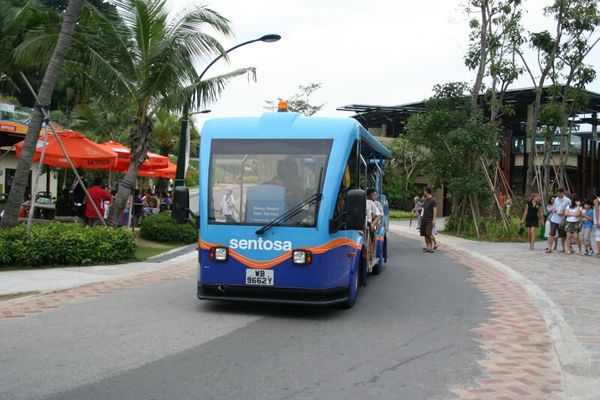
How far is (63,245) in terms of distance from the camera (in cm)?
1186

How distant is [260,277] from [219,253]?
2.05ft

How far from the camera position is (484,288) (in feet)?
37.2

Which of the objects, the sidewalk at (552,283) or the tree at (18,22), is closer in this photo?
the sidewalk at (552,283)

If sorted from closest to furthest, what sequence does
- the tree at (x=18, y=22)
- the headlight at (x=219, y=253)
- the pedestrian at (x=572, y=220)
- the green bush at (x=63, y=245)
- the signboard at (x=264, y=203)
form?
the headlight at (x=219, y=253) < the signboard at (x=264, y=203) < the green bush at (x=63, y=245) < the tree at (x=18, y=22) < the pedestrian at (x=572, y=220)

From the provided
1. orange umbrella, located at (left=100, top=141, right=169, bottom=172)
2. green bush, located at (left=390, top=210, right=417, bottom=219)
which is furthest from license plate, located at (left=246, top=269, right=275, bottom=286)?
green bush, located at (left=390, top=210, right=417, bottom=219)

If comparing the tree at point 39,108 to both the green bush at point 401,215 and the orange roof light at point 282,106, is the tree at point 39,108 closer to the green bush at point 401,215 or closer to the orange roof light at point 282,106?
the orange roof light at point 282,106

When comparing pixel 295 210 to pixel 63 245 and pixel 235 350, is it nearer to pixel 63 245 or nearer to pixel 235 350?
pixel 235 350

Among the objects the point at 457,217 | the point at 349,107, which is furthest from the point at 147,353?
the point at 349,107

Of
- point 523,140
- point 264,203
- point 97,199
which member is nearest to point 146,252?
point 97,199

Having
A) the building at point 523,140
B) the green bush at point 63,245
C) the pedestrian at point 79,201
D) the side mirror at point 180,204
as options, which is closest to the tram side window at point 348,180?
the side mirror at point 180,204

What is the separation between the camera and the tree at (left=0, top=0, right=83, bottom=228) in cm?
1192

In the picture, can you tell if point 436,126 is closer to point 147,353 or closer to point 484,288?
point 484,288

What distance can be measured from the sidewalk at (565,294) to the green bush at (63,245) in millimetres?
8156

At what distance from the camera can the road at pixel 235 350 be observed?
16.6ft
